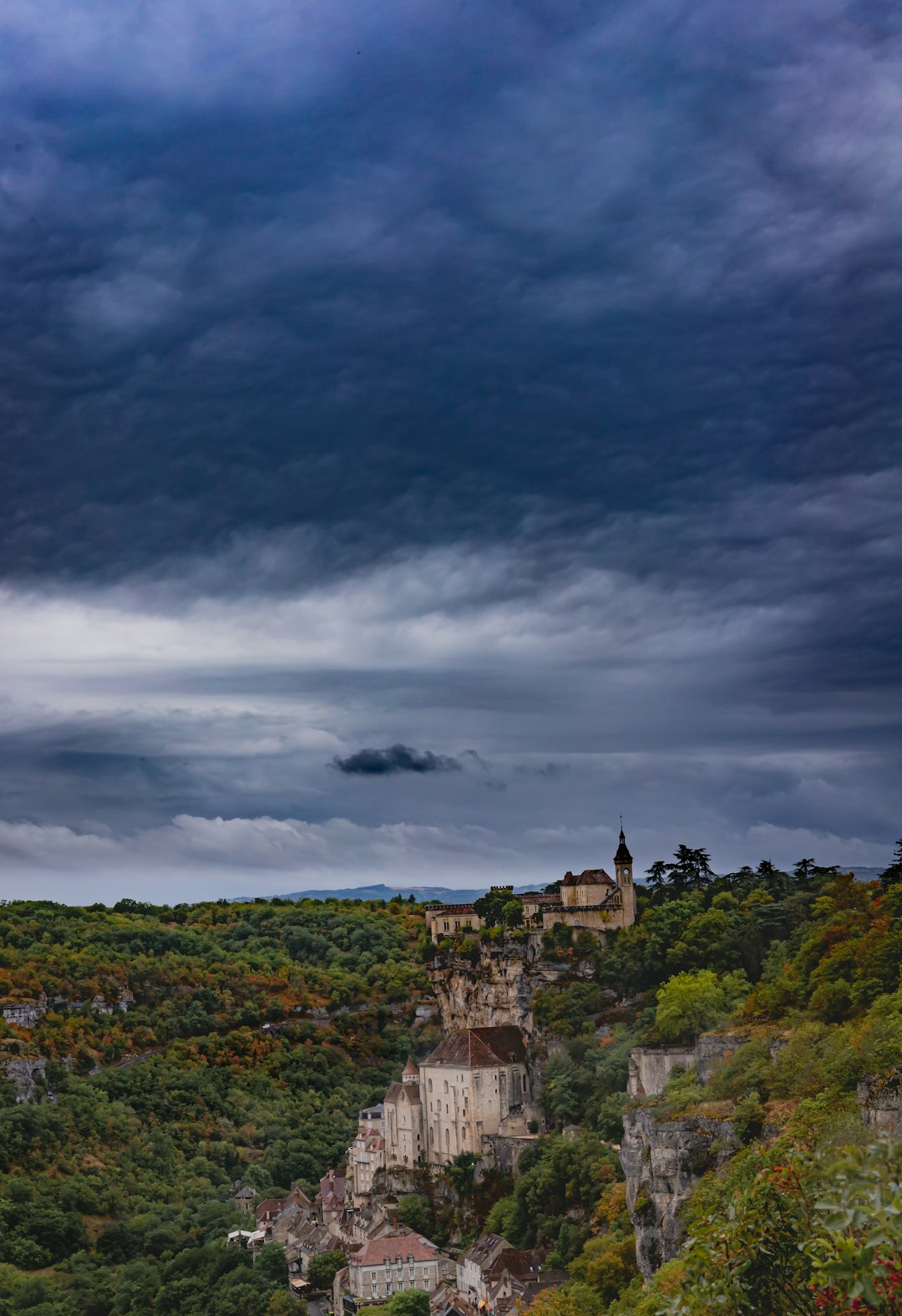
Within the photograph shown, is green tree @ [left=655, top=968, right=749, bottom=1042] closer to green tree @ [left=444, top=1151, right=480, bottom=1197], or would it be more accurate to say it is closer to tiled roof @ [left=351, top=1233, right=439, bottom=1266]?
green tree @ [left=444, top=1151, right=480, bottom=1197]

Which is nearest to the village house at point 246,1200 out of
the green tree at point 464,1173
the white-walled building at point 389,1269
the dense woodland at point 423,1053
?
the dense woodland at point 423,1053

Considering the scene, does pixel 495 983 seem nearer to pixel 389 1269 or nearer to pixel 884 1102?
pixel 389 1269

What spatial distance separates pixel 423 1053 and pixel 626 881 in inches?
1347

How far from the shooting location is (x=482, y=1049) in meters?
79.2

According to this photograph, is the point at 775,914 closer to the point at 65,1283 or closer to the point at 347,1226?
the point at 347,1226

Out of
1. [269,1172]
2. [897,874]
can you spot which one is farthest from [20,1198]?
[897,874]

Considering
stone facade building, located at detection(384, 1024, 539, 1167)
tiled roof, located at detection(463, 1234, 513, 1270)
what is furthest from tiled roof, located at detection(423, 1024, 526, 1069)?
tiled roof, located at detection(463, 1234, 513, 1270)

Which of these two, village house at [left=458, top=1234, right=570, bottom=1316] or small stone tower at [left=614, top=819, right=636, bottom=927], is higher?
small stone tower at [left=614, top=819, right=636, bottom=927]

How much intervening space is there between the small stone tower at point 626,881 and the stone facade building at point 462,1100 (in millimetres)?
11411

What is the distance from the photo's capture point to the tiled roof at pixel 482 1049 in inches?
3093

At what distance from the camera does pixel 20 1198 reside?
8481cm

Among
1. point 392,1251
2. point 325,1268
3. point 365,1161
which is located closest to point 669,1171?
point 392,1251

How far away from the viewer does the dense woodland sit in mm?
23156

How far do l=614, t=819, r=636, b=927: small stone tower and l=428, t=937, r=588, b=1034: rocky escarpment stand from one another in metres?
6.20
